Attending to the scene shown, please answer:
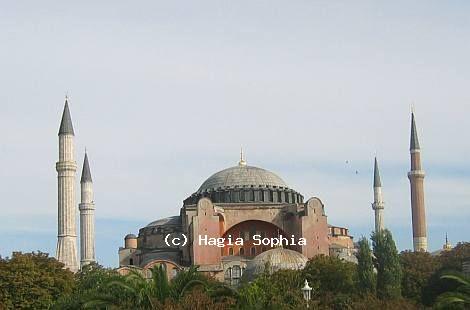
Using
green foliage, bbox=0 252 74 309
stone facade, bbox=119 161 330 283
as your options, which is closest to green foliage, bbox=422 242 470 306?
stone facade, bbox=119 161 330 283

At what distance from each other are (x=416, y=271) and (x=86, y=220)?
25.3 metres

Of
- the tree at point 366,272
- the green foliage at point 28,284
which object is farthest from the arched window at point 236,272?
the green foliage at point 28,284

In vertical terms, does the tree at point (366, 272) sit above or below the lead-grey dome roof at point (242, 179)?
below

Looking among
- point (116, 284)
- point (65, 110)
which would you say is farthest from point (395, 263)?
point (65, 110)

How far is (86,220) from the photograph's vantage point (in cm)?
6800

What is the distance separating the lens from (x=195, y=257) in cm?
5550

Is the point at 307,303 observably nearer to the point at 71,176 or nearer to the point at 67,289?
the point at 67,289

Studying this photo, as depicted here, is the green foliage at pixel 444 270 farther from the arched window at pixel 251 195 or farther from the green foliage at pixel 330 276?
the arched window at pixel 251 195

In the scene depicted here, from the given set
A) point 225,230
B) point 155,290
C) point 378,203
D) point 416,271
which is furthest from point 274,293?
point 378,203

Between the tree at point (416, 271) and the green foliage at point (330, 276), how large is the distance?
4.68 meters

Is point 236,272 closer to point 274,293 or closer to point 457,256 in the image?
point 457,256

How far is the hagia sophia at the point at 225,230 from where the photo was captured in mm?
55625

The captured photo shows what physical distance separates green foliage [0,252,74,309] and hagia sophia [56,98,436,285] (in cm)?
1167

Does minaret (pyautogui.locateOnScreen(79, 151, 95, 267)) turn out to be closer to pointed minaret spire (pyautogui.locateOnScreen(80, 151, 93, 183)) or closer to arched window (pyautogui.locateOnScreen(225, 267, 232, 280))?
pointed minaret spire (pyautogui.locateOnScreen(80, 151, 93, 183))
